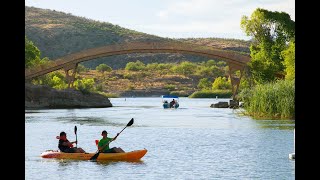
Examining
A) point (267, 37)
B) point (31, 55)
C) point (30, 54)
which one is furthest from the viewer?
point (31, 55)

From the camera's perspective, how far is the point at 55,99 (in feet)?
258

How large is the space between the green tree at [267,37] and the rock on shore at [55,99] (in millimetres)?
22340

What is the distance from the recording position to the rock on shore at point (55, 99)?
250 feet

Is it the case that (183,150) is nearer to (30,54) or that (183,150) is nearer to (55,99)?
(55,99)

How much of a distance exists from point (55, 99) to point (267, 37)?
25307 mm

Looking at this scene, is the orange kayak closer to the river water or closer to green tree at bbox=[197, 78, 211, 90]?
the river water

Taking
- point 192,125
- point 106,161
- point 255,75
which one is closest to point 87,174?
point 106,161

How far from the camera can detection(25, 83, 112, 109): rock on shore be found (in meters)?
76.3

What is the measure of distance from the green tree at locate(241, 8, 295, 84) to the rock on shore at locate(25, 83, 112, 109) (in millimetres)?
22340

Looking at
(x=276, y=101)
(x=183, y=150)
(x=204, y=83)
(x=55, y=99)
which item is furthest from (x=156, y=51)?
(x=204, y=83)

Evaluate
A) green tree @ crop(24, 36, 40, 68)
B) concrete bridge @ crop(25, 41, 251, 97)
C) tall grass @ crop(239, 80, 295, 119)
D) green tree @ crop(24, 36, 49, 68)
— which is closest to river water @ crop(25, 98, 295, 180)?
tall grass @ crop(239, 80, 295, 119)

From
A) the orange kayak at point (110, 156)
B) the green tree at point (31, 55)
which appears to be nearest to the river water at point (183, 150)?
the orange kayak at point (110, 156)

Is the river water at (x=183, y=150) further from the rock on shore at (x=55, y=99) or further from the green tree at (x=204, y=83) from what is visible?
the green tree at (x=204, y=83)

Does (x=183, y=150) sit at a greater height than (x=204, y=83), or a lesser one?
lesser
